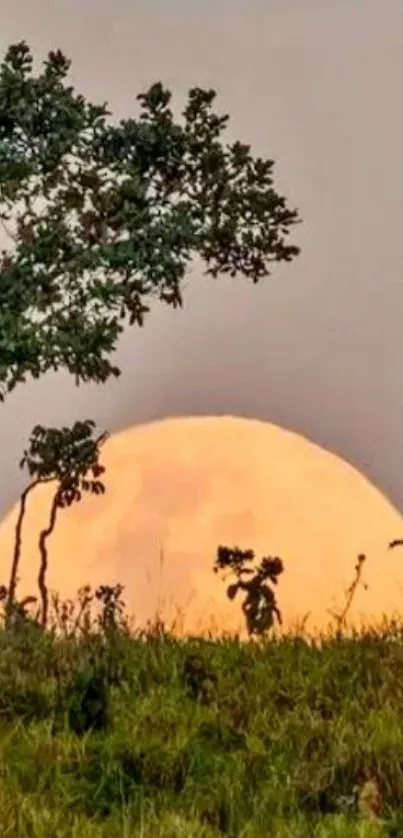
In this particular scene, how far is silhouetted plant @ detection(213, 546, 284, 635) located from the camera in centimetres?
1588

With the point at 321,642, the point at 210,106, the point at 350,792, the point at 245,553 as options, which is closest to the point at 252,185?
the point at 210,106

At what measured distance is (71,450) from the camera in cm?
1880

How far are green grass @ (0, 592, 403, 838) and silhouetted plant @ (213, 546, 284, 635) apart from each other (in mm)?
3295

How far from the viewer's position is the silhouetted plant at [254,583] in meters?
15.9

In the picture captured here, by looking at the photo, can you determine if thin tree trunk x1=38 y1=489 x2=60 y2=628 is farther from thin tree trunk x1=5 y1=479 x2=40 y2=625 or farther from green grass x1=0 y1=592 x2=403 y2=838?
green grass x1=0 y1=592 x2=403 y2=838

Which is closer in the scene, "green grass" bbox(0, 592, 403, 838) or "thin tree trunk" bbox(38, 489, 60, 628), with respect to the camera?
"green grass" bbox(0, 592, 403, 838)

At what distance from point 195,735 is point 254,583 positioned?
697 cm

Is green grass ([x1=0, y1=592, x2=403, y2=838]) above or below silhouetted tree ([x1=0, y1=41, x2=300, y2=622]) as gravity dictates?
below

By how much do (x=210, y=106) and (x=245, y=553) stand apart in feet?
14.8

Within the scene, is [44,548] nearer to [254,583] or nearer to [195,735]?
[254,583]

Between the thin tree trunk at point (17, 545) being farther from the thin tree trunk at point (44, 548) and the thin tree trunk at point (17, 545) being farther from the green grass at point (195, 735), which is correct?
the green grass at point (195, 735)

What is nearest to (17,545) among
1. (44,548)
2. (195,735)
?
(44,548)

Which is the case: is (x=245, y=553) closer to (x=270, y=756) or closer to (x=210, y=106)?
(x=210, y=106)

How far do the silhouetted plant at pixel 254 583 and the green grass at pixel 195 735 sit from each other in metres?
3.29
